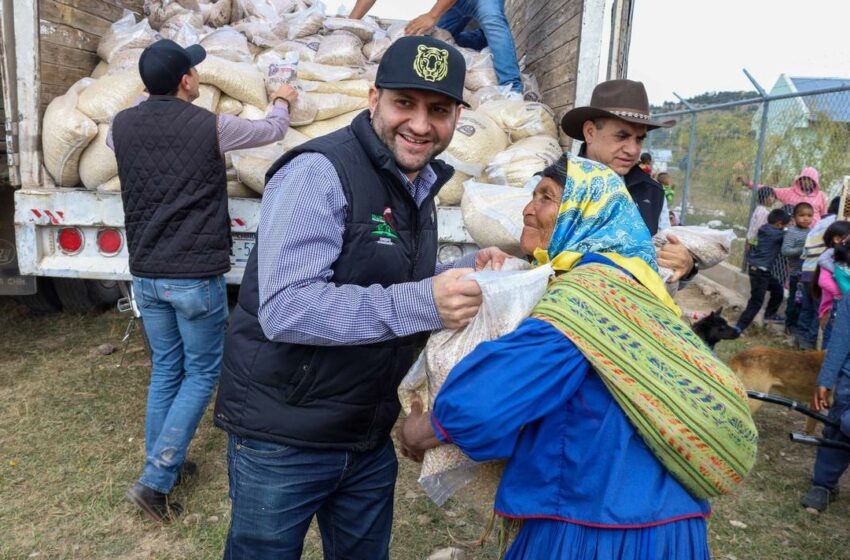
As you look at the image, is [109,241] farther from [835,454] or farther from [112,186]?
[835,454]

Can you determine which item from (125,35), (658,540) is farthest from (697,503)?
(125,35)

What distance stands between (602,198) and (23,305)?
5.40 m

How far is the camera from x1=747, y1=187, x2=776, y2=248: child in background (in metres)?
7.32

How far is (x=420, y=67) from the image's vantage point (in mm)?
A: 1417

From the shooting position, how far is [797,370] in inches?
159

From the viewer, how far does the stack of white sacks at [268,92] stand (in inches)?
128

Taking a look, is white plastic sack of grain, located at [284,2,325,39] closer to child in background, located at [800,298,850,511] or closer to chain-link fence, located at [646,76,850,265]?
child in background, located at [800,298,850,511]

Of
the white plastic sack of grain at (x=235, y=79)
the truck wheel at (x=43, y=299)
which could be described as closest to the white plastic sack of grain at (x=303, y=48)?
the white plastic sack of grain at (x=235, y=79)

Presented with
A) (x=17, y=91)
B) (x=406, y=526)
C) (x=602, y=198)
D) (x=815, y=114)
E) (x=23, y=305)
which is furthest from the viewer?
(x=815, y=114)

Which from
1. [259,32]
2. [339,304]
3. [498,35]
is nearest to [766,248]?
[498,35]

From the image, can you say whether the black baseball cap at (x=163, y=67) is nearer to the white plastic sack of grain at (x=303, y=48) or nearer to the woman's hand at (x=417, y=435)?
the white plastic sack of grain at (x=303, y=48)

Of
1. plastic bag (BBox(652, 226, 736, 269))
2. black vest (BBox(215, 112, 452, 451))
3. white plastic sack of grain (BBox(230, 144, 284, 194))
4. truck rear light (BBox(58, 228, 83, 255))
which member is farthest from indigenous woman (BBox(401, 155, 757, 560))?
truck rear light (BBox(58, 228, 83, 255))

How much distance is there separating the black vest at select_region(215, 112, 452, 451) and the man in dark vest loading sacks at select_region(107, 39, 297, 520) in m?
1.19

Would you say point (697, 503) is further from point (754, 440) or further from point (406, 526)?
point (406, 526)
